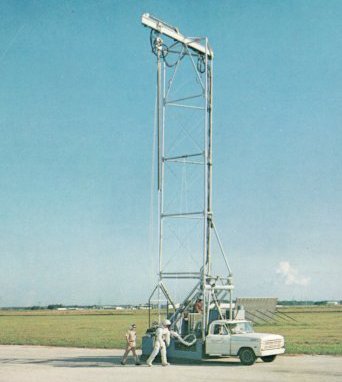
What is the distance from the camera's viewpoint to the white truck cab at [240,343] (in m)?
23.3

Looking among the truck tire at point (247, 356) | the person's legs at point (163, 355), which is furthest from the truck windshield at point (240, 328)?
the person's legs at point (163, 355)

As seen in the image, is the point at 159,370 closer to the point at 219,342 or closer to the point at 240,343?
the point at 219,342

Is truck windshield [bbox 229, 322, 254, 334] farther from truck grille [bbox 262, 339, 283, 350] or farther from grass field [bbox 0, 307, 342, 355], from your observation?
grass field [bbox 0, 307, 342, 355]

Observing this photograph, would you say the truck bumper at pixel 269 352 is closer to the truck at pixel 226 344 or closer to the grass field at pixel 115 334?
the truck at pixel 226 344

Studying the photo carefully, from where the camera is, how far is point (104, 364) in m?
25.0

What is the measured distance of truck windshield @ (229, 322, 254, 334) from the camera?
24.4 m

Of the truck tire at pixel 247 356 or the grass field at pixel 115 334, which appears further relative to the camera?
the grass field at pixel 115 334

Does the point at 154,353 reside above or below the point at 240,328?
below

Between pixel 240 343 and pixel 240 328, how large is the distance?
1.09 meters

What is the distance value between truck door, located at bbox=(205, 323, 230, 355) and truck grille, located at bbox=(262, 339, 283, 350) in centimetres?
136

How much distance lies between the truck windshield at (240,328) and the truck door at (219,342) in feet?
1.05

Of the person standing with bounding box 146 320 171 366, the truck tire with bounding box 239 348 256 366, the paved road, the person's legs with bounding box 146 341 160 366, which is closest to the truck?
the truck tire with bounding box 239 348 256 366

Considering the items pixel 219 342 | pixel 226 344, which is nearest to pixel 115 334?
pixel 219 342

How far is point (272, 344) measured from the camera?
77.8ft
